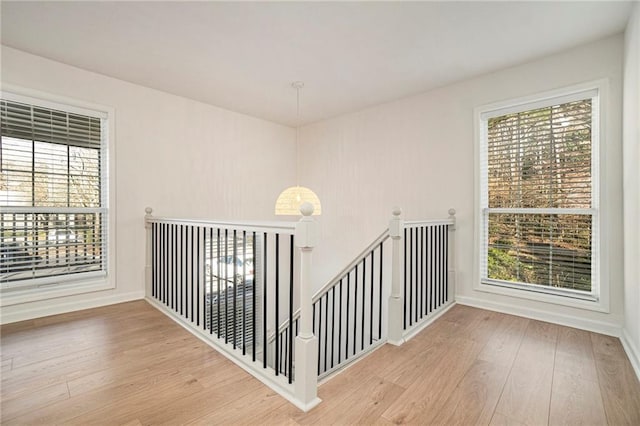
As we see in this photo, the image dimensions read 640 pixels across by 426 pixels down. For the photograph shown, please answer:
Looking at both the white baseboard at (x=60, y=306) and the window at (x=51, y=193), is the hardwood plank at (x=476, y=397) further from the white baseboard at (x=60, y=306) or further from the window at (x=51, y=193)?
the window at (x=51, y=193)

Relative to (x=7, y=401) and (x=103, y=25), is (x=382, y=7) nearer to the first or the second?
(x=103, y=25)

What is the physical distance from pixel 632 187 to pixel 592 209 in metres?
0.57

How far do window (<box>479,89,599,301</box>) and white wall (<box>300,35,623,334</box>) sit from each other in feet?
0.45

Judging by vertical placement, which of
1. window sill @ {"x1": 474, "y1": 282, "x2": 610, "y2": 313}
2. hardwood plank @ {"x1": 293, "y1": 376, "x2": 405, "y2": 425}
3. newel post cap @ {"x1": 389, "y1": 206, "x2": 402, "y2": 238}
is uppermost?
newel post cap @ {"x1": 389, "y1": 206, "x2": 402, "y2": 238}

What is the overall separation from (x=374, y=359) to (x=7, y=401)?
207cm

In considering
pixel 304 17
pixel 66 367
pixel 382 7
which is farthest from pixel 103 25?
pixel 66 367

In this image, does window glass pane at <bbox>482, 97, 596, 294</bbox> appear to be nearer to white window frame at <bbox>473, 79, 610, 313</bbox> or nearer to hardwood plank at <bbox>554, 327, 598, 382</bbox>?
white window frame at <bbox>473, 79, 610, 313</bbox>

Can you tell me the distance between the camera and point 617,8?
2.13 meters

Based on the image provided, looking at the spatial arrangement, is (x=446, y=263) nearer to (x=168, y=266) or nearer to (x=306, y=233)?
(x=306, y=233)

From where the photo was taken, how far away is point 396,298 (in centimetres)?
239

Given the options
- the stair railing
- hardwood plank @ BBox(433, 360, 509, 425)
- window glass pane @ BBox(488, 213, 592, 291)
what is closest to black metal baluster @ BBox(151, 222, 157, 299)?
the stair railing

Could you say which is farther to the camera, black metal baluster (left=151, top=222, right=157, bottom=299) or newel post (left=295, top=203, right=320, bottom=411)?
black metal baluster (left=151, top=222, right=157, bottom=299)

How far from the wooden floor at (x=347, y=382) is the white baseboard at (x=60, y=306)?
0.25 metres

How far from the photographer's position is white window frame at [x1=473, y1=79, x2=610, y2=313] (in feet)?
8.25
